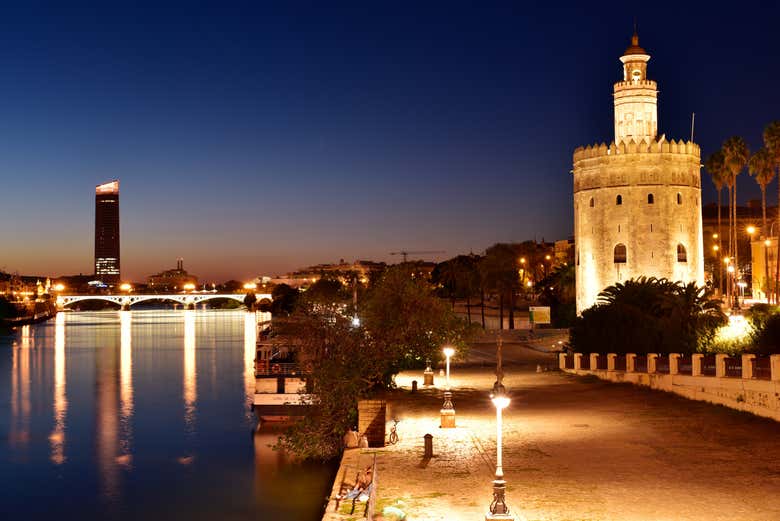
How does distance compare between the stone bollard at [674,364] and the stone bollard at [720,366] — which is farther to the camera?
the stone bollard at [674,364]

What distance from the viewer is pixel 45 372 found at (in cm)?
6350

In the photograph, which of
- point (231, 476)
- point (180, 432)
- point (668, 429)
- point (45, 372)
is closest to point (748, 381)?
point (668, 429)

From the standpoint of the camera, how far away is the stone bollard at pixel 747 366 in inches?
989

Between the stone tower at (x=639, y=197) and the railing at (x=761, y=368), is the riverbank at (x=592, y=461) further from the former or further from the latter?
the stone tower at (x=639, y=197)

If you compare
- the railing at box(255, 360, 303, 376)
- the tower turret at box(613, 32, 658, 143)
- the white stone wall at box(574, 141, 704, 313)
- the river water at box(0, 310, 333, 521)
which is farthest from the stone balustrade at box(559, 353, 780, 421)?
the tower turret at box(613, 32, 658, 143)

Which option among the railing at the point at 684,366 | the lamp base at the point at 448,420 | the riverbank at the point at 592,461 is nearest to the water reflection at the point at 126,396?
the riverbank at the point at 592,461

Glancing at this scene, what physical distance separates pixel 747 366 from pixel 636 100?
89.8 ft

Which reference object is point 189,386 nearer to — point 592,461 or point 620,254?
point 620,254

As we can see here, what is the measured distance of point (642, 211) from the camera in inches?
1937

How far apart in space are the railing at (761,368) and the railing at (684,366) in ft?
12.3

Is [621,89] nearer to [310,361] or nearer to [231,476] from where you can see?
[310,361]

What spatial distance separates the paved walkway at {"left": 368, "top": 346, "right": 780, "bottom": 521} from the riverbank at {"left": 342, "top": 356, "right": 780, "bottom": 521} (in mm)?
24

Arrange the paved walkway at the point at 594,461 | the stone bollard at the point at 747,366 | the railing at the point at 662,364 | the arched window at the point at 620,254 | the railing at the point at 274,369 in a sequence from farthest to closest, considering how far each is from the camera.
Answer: the arched window at the point at 620,254 < the railing at the point at 274,369 < the railing at the point at 662,364 < the stone bollard at the point at 747,366 < the paved walkway at the point at 594,461

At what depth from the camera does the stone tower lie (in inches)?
1937
